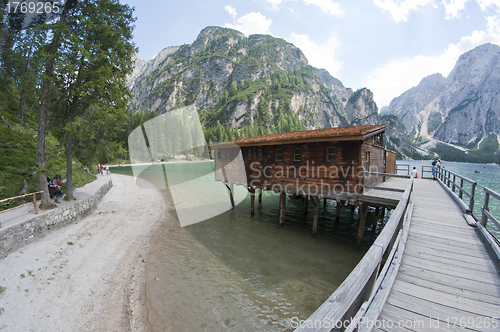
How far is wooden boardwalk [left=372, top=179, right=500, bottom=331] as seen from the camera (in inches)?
112

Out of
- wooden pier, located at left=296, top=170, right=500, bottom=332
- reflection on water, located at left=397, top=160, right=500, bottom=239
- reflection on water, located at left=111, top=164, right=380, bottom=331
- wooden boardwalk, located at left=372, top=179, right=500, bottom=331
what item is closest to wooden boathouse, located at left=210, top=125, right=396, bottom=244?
reflection on water, located at left=111, top=164, right=380, bottom=331

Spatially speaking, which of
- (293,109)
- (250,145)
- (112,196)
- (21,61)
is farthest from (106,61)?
(293,109)

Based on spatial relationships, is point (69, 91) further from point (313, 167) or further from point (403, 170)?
point (403, 170)

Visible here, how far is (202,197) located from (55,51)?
60.0 feet

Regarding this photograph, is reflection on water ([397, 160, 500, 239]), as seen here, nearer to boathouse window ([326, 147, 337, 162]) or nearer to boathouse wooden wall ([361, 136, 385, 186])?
boathouse wooden wall ([361, 136, 385, 186])

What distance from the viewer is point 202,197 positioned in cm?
2634

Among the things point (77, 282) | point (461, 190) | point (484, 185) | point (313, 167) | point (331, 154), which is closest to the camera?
point (77, 282)

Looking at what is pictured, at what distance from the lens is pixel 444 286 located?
12.0ft

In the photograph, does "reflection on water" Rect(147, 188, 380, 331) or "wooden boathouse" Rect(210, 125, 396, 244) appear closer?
"reflection on water" Rect(147, 188, 380, 331)

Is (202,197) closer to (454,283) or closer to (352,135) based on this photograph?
(352,135)

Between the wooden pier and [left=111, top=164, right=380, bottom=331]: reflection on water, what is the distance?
5.06 metres

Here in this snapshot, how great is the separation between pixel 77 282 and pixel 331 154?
45.9 feet

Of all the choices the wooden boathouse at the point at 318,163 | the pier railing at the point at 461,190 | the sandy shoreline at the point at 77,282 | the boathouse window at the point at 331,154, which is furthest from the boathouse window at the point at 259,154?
the pier railing at the point at 461,190

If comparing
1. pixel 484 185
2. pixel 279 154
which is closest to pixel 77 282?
pixel 279 154
